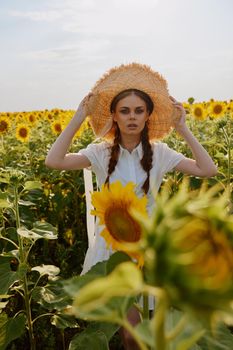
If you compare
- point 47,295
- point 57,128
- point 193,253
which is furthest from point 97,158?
point 57,128

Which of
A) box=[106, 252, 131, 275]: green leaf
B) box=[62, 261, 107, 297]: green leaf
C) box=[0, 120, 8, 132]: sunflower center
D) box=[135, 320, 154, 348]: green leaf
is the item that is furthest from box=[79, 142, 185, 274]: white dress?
box=[0, 120, 8, 132]: sunflower center

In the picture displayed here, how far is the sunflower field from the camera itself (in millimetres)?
2068

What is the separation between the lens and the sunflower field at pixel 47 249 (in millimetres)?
2068

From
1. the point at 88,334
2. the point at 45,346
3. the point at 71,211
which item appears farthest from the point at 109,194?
the point at 71,211

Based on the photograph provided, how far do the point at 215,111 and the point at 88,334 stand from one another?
276 inches

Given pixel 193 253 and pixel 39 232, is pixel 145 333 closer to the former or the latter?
pixel 193 253

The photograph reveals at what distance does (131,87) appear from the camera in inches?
94.7

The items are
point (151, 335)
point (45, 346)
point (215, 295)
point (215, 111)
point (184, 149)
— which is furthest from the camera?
point (215, 111)

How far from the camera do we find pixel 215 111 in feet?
26.6

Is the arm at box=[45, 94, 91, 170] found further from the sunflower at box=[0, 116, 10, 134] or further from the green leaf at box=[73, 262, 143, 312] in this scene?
the sunflower at box=[0, 116, 10, 134]

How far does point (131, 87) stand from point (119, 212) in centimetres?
126

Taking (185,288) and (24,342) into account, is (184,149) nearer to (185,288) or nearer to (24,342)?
(24,342)

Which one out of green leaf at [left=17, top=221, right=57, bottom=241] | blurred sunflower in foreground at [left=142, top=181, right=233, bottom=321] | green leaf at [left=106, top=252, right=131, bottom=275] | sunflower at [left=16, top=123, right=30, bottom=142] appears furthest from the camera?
sunflower at [left=16, top=123, right=30, bottom=142]

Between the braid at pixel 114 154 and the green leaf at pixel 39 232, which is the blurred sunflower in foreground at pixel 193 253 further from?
the braid at pixel 114 154
